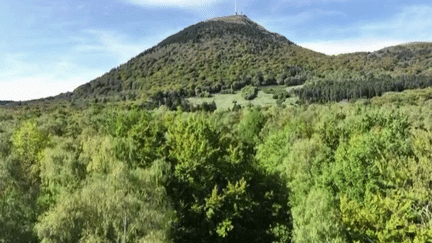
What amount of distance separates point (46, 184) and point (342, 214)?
30.5m

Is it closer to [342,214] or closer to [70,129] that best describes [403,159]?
[342,214]

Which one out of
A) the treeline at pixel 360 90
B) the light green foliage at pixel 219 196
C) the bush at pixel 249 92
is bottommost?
the light green foliage at pixel 219 196

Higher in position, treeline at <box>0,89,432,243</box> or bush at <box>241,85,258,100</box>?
bush at <box>241,85,258,100</box>

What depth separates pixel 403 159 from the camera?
3294 cm

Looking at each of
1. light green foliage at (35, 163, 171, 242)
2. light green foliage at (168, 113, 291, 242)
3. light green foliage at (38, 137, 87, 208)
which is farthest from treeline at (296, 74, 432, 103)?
light green foliage at (35, 163, 171, 242)

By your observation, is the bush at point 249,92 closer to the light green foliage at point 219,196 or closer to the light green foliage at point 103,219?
the light green foliage at point 219,196

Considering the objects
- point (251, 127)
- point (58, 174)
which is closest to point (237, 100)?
point (251, 127)

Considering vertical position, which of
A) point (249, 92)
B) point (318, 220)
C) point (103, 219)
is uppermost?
point (249, 92)

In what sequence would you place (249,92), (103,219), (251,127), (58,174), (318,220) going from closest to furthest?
(103,219) → (318,220) → (58,174) → (251,127) → (249,92)

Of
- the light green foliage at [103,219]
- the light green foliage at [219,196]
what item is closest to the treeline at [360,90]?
the light green foliage at [219,196]

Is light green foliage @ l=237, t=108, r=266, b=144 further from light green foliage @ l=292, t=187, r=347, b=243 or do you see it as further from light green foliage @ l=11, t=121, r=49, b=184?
light green foliage @ l=11, t=121, r=49, b=184

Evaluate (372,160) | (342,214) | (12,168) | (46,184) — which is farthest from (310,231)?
(12,168)

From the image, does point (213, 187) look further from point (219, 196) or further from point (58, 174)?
point (58, 174)

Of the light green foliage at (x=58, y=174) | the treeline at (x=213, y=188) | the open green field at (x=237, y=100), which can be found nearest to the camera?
the treeline at (x=213, y=188)
